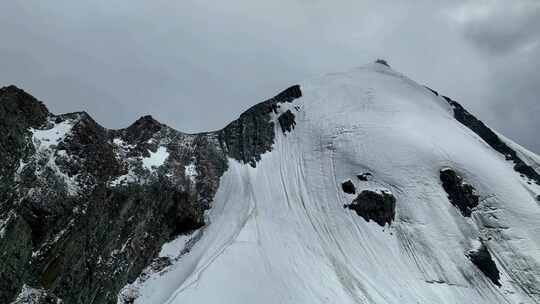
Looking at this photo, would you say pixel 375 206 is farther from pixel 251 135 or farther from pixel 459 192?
pixel 251 135

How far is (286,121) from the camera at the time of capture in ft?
214

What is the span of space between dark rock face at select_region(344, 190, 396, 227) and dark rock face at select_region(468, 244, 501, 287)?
29.2 ft

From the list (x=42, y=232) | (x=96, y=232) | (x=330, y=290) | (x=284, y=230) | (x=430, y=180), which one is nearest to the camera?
(x=42, y=232)

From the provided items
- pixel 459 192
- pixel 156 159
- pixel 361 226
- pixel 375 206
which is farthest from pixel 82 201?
pixel 459 192

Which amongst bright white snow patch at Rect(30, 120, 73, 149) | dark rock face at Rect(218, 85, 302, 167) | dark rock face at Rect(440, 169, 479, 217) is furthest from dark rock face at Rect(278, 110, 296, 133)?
bright white snow patch at Rect(30, 120, 73, 149)

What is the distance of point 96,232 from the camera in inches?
1348

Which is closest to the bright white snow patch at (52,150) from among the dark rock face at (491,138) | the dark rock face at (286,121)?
the dark rock face at (286,121)

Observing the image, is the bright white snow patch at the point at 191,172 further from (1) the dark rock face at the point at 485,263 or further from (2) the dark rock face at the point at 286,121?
(1) the dark rock face at the point at 485,263

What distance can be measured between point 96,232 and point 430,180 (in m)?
37.5

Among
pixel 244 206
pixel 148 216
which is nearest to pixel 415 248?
pixel 244 206

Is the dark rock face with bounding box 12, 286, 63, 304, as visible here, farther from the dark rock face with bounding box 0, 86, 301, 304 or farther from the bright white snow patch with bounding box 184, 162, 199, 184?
the bright white snow patch with bounding box 184, 162, 199, 184

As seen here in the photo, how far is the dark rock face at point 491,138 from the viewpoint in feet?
212

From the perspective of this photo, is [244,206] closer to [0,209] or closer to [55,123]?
[55,123]

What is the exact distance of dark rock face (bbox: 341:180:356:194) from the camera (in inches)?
2047
